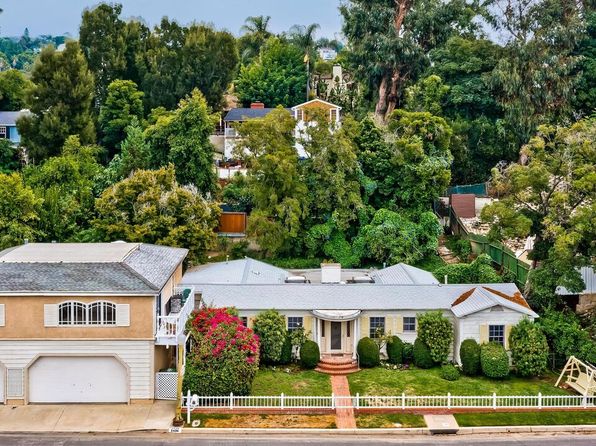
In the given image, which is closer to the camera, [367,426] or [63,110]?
[367,426]

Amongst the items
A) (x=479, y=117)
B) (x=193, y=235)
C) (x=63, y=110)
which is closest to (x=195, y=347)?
(x=193, y=235)

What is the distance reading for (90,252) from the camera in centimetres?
3014

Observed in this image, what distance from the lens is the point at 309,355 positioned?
31547 mm

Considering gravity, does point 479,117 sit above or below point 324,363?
above

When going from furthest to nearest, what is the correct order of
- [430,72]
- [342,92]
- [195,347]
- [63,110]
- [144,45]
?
[342,92] < [144,45] < [430,72] < [63,110] < [195,347]

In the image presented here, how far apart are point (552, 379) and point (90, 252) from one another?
65.3ft

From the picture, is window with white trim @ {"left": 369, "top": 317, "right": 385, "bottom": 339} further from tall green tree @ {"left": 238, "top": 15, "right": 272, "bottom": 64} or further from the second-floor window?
tall green tree @ {"left": 238, "top": 15, "right": 272, "bottom": 64}

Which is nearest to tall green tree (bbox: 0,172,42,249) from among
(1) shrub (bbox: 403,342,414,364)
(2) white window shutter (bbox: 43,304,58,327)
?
(2) white window shutter (bbox: 43,304,58,327)

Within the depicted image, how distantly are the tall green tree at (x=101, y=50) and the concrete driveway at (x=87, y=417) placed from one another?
39.3 metres

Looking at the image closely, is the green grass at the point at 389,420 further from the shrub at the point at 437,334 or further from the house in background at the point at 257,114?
the house in background at the point at 257,114

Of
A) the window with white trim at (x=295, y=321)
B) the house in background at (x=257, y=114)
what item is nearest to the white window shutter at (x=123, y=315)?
the window with white trim at (x=295, y=321)

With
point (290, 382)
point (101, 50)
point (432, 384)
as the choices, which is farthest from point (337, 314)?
point (101, 50)

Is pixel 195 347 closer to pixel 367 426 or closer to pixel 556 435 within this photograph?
pixel 367 426

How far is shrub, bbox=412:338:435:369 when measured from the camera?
31797 millimetres
